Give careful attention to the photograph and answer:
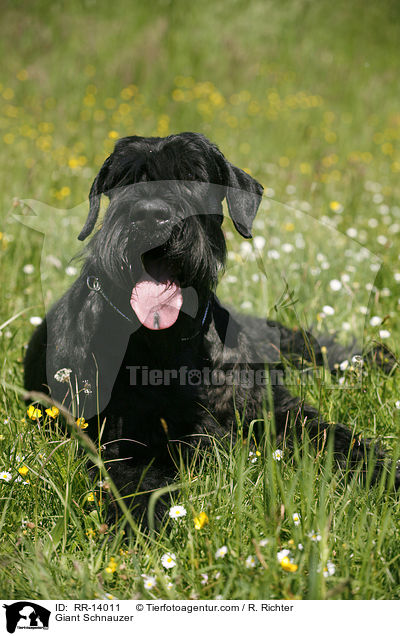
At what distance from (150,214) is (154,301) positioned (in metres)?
0.35

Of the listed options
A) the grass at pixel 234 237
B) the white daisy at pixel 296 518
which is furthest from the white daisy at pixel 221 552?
the white daisy at pixel 296 518

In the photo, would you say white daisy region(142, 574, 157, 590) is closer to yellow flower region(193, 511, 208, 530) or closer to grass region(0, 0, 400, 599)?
grass region(0, 0, 400, 599)

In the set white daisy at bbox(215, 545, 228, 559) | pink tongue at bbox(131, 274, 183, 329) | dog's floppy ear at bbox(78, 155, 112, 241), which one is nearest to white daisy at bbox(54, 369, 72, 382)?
pink tongue at bbox(131, 274, 183, 329)

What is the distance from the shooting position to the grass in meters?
1.80

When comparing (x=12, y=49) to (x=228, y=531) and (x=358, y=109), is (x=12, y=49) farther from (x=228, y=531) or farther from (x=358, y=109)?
(x=228, y=531)

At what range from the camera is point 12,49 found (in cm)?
989

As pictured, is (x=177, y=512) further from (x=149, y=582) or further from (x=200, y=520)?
(x=149, y=582)

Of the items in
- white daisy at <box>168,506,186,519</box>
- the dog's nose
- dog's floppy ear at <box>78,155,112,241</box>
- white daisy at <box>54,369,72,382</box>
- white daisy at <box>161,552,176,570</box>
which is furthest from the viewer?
dog's floppy ear at <box>78,155,112,241</box>

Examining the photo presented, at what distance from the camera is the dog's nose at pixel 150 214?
2.08 m

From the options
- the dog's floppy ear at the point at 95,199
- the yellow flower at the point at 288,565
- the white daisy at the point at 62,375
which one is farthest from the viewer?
the dog's floppy ear at the point at 95,199

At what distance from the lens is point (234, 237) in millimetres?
5148

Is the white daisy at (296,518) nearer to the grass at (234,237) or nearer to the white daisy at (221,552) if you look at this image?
the grass at (234,237)
